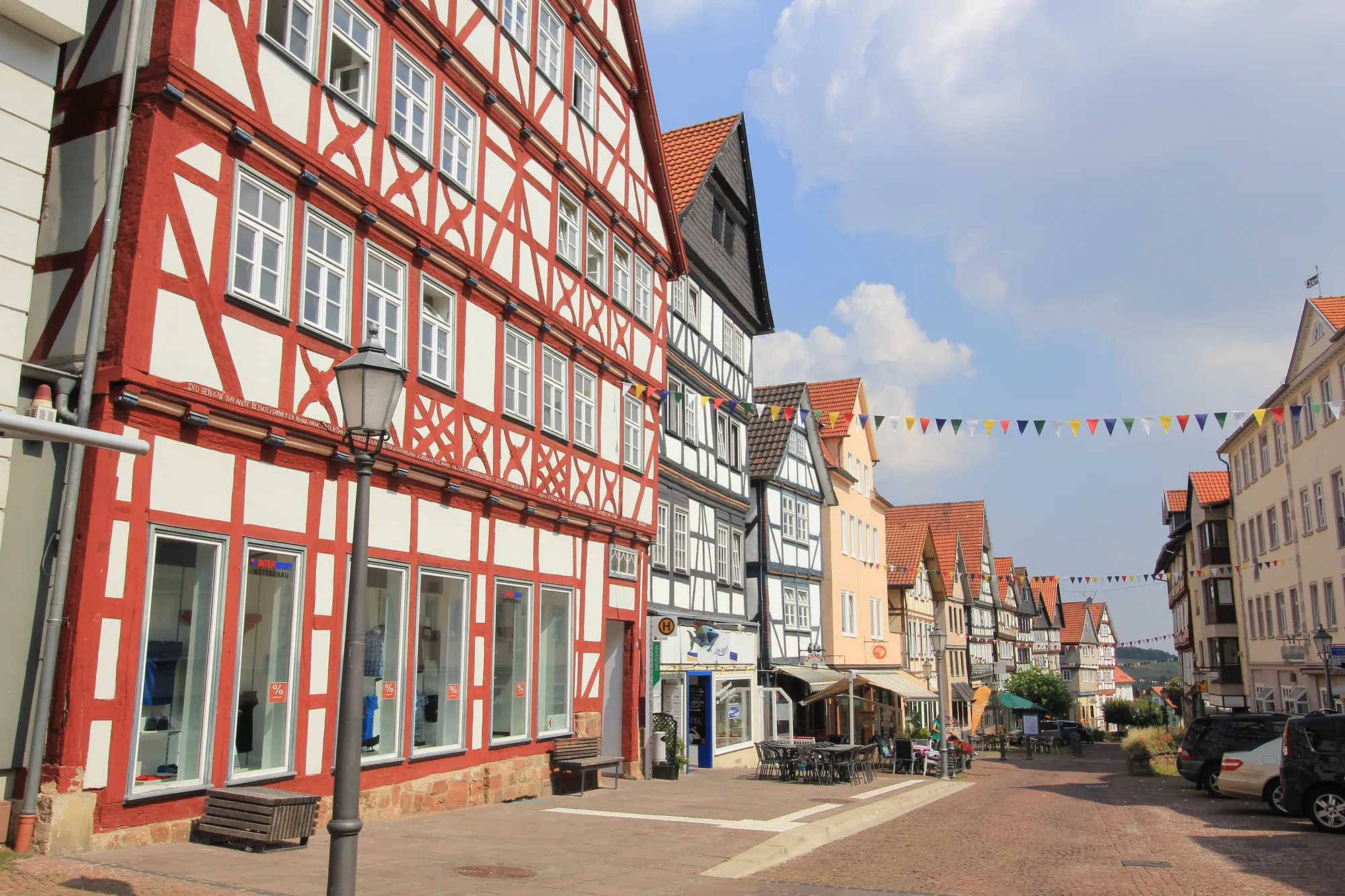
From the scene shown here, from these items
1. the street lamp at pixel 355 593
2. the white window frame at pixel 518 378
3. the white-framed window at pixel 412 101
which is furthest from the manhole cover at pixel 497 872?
the white-framed window at pixel 412 101

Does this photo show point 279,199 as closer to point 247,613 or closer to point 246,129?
point 246,129

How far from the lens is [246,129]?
1152cm

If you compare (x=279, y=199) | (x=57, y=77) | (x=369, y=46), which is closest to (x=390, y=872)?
(x=279, y=199)

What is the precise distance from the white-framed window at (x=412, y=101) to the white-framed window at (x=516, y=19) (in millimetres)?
2696

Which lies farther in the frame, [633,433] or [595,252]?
[633,433]

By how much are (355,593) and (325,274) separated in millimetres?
6905

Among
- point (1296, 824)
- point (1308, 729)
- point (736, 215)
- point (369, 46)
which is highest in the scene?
point (736, 215)

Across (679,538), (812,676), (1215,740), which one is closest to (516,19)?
(679,538)

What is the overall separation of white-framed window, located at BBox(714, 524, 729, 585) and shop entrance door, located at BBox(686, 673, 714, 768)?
2.92 meters

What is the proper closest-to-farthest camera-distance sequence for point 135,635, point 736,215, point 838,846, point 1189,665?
1. point 135,635
2. point 838,846
3. point 736,215
4. point 1189,665

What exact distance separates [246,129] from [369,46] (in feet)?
10.3

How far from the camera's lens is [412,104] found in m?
14.8

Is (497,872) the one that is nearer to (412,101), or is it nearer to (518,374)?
(518,374)

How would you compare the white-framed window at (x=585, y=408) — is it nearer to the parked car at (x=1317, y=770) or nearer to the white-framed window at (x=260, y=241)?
the white-framed window at (x=260, y=241)
